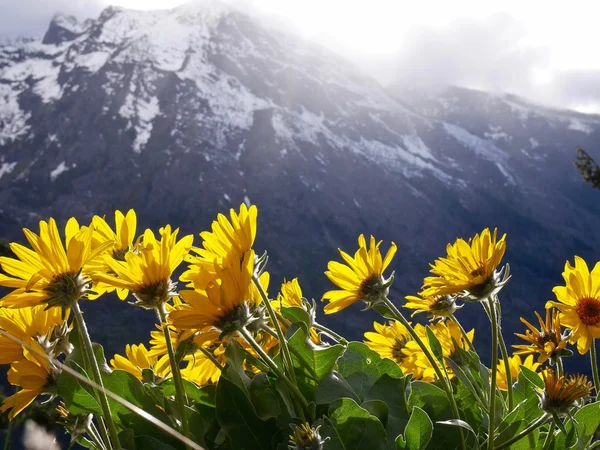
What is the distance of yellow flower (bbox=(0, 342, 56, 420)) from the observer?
130cm

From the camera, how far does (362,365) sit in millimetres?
1430

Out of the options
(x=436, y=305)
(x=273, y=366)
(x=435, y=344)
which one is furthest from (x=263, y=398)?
(x=436, y=305)

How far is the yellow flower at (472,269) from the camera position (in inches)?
58.6

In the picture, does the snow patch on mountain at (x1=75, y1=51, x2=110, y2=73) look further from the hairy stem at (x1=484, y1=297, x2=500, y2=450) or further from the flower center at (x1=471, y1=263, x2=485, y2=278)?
the hairy stem at (x1=484, y1=297, x2=500, y2=450)

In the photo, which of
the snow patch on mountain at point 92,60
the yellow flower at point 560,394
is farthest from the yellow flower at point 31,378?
the snow patch on mountain at point 92,60

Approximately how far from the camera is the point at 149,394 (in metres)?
1.38

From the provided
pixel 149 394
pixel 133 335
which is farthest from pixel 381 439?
pixel 133 335

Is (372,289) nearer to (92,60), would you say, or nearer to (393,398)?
(393,398)

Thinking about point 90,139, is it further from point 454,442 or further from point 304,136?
point 454,442

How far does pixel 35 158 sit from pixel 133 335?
68307 millimetres

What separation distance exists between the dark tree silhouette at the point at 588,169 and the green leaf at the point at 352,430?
18019 millimetres

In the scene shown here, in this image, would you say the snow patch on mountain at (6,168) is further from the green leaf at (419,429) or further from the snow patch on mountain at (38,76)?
the green leaf at (419,429)

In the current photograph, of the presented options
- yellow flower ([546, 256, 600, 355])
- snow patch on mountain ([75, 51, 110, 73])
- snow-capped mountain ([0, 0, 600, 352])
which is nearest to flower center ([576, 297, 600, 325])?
yellow flower ([546, 256, 600, 355])

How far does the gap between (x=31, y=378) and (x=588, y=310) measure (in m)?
1.37
